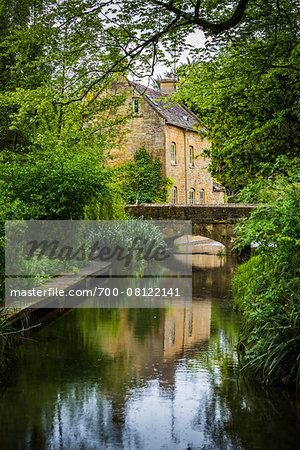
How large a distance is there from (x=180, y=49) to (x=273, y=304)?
533 centimetres

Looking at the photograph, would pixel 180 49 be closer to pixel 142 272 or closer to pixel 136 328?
pixel 136 328

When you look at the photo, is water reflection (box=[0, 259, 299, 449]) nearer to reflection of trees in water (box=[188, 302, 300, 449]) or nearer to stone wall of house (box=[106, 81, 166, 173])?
reflection of trees in water (box=[188, 302, 300, 449])

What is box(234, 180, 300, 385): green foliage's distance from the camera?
6.72m

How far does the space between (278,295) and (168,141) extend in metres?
28.6

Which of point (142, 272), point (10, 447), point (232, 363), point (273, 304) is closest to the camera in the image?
point (10, 447)

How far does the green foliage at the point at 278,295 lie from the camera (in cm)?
672

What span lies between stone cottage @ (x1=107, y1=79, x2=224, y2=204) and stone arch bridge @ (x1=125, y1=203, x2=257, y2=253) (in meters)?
7.30

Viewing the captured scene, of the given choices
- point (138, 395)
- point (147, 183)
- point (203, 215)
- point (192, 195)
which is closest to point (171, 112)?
point (192, 195)

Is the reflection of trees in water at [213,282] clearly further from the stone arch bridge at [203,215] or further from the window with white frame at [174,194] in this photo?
the window with white frame at [174,194]

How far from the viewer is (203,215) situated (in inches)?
1056

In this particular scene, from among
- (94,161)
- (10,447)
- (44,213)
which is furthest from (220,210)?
(10,447)

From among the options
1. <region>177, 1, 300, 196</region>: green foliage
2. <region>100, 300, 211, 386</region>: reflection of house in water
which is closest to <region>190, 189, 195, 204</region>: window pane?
<region>177, 1, 300, 196</region>: green foliage

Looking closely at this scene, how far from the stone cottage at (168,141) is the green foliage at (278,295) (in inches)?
1018

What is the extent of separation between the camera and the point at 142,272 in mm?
20688
